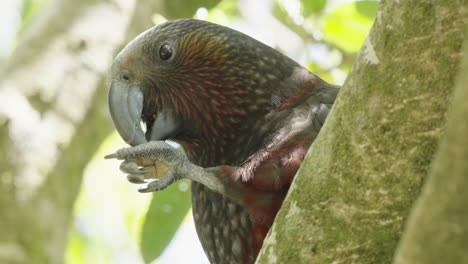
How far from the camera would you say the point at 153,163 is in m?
2.38

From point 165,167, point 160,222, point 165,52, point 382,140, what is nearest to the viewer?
point 382,140

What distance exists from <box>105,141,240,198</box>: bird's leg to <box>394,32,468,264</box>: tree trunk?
1.40 m

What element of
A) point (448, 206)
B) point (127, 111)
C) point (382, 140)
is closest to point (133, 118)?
point (127, 111)

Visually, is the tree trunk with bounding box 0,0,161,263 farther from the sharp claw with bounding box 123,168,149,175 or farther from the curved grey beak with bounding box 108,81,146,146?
the sharp claw with bounding box 123,168,149,175

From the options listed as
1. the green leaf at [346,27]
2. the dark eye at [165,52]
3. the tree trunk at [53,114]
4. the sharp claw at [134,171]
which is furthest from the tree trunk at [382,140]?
the green leaf at [346,27]

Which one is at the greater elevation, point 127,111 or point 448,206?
point 127,111

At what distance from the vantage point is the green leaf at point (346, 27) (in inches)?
163

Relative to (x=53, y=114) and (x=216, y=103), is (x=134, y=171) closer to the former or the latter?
(x=216, y=103)

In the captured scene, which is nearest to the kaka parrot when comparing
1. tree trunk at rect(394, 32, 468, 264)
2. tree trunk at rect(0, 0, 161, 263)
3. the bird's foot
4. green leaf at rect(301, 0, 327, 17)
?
the bird's foot

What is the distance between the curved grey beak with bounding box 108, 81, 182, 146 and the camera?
113 inches

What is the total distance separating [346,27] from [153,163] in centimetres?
233

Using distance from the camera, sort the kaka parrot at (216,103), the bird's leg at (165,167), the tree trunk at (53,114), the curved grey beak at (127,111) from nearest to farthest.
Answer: the bird's leg at (165,167)
the kaka parrot at (216,103)
the curved grey beak at (127,111)
the tree trunk at (53,114)

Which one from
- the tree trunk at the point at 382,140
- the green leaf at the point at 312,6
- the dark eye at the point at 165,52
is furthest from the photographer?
the green leaf at the point at 312,6

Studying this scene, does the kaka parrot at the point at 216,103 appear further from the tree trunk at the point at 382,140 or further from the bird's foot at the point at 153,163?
the tree trunk at the point at 382,140
